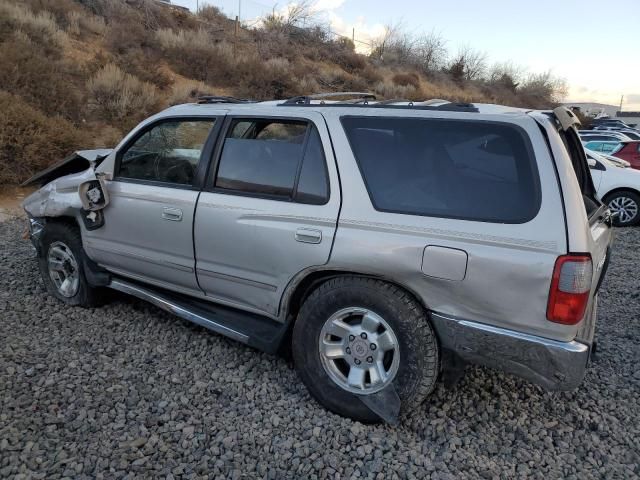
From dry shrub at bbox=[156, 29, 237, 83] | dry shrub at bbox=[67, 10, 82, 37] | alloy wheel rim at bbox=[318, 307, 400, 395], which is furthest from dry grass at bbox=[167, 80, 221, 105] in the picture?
alloy wheel rim at bbox=[318, 307, 400, 395]

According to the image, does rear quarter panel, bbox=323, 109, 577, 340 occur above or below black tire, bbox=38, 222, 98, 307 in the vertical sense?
above

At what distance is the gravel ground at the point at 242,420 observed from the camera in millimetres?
2459

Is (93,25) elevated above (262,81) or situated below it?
above

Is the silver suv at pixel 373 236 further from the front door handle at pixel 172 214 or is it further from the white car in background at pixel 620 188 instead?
the white car in background at pixel 620 188

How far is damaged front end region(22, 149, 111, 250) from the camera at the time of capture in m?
3.68

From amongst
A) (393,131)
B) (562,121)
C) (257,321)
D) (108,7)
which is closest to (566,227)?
(562,121)

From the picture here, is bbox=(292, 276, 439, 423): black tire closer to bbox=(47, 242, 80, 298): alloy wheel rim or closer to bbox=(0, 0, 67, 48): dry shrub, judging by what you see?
bbox=(47, 242, 80, 298): alloy wheel rim

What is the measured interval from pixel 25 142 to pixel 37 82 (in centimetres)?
312

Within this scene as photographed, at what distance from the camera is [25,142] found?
8.62m

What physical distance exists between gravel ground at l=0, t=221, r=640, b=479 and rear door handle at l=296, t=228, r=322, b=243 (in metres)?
1.01

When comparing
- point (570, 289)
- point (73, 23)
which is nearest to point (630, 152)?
point (570, 289)

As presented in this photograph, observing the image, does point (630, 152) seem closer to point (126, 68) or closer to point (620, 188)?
point (620, 188)

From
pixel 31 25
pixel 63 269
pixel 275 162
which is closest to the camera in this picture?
pixel 275 162

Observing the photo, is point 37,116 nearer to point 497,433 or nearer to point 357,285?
point 357,285
